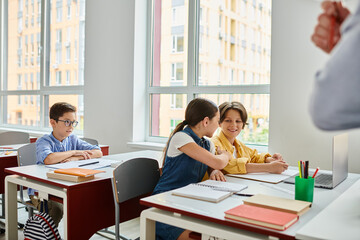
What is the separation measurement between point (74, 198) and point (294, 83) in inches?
70.2

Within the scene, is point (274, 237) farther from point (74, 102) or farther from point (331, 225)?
point (74, 102)

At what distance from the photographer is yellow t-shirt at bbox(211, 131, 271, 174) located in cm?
202

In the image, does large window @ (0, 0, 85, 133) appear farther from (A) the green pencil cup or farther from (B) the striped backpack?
(A) the green pencil cup

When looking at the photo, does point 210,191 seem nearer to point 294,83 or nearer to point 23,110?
point 294,83

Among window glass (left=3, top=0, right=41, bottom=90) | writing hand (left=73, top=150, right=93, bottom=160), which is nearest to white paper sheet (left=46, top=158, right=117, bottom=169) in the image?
writing hand (left=73, top=150, right=93, bottom=160)

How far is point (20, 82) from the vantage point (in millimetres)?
5812

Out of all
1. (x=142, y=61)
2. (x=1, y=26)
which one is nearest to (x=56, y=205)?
(x=142, y=61)

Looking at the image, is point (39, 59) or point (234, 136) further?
point (39, 59)

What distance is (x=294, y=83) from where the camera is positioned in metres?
2.63

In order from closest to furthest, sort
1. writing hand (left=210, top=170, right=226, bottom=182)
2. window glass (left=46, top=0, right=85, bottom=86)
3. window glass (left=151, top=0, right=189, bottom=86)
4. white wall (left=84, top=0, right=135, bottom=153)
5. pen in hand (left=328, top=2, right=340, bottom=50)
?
pen in hand (left=328, top=2, right=340, bottom=50) < writing hand (left=210, top=170, right=226, bottom=182) < window glass (left=151, top=0, right=189, bottom=86) < white wall (left=84, top=0, right=135, bottom=153) < window glass (left=46, top=0, right=85, bottom=86)

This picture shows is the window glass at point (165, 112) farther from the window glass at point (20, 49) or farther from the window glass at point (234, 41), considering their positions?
the window glass at point (20, 49)

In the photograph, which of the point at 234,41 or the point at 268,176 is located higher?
the point at 234,41

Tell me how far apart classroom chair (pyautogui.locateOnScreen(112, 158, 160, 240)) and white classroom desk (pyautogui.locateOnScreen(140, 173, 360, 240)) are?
1.47ft

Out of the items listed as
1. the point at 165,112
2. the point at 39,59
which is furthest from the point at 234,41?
the point at 39,59
